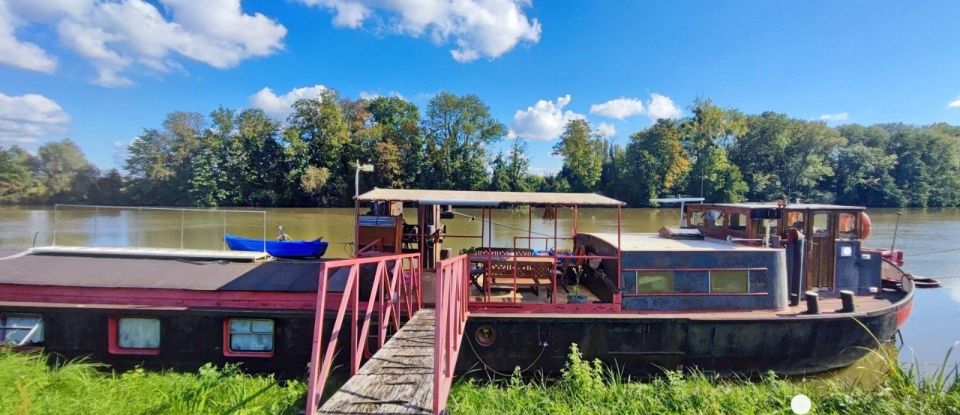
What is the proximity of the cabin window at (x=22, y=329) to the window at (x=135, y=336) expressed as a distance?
1140 mm

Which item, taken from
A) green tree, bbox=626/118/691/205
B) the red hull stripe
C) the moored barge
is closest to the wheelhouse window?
the moored barge

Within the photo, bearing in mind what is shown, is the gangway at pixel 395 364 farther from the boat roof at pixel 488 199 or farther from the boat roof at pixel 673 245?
the boat roof at pixel 673 245

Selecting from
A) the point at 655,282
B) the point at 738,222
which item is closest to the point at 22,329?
the point at 655,282

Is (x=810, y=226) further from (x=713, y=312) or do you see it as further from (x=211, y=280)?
(x=211, y=280)

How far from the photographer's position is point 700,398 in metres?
5.54

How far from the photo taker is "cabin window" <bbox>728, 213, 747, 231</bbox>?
32.1ft

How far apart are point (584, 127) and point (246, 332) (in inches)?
1992

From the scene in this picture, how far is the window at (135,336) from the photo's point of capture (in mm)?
7113

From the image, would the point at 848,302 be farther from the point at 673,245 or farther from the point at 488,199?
the point at 488,199

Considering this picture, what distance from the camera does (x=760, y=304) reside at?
8.05 m

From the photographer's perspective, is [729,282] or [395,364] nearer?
[395,364]

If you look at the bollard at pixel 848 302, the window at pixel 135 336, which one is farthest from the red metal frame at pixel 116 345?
the bollard at pixel 848 302

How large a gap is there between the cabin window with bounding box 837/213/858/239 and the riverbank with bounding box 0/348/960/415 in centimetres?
434

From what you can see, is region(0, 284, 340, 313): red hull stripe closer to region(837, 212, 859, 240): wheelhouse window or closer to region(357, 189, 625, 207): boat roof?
region(357, 189, 625, 207): boat roof
